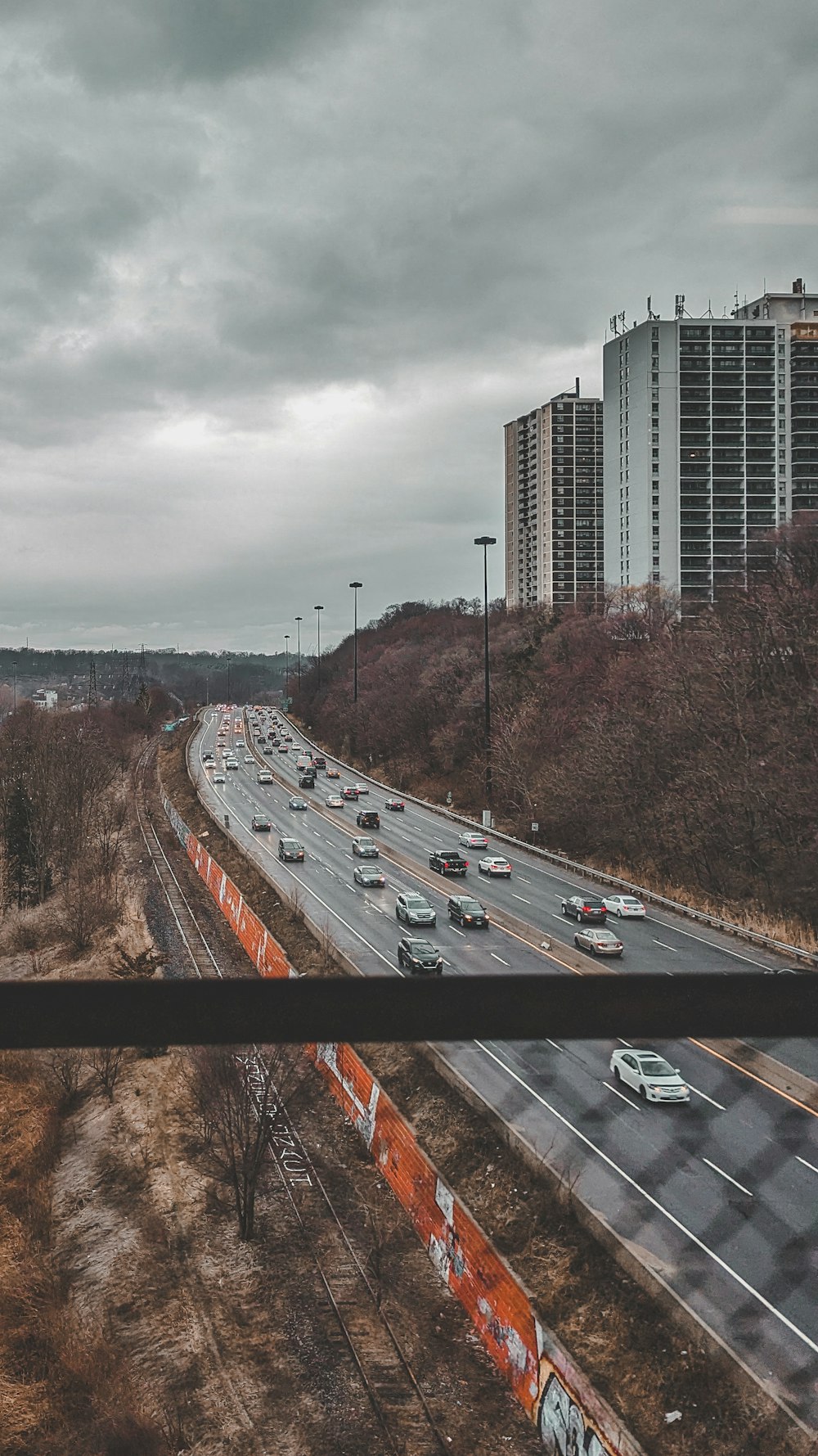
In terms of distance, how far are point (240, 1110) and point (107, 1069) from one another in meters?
4.01

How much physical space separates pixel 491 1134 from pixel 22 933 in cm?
1705

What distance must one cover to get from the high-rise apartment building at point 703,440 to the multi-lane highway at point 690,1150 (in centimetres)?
4635

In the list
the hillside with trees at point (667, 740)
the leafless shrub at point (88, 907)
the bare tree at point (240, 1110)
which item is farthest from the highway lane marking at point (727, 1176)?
the leafless shrub at point (88, 907)

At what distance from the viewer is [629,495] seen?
62.9m

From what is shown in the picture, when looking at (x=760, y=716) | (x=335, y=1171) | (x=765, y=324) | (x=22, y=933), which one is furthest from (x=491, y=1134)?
(x=765, y=324)

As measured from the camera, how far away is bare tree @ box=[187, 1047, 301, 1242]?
41.9 feet

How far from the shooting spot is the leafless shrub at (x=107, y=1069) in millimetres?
16375

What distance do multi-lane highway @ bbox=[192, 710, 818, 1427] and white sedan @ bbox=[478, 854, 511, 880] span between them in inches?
209

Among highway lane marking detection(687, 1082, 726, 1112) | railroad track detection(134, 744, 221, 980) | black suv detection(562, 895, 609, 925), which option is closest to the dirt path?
railroad track detection(134, 744, 221, 980)

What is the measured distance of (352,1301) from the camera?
11.4 m

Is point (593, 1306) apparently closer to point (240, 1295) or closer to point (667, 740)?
point (240, 1295)

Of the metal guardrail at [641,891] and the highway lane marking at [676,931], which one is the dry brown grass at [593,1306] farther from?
the highway lane marking at [676,931]

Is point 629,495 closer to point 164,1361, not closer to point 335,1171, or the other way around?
point 335,1171

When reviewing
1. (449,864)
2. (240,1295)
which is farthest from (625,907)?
(240,1295)
